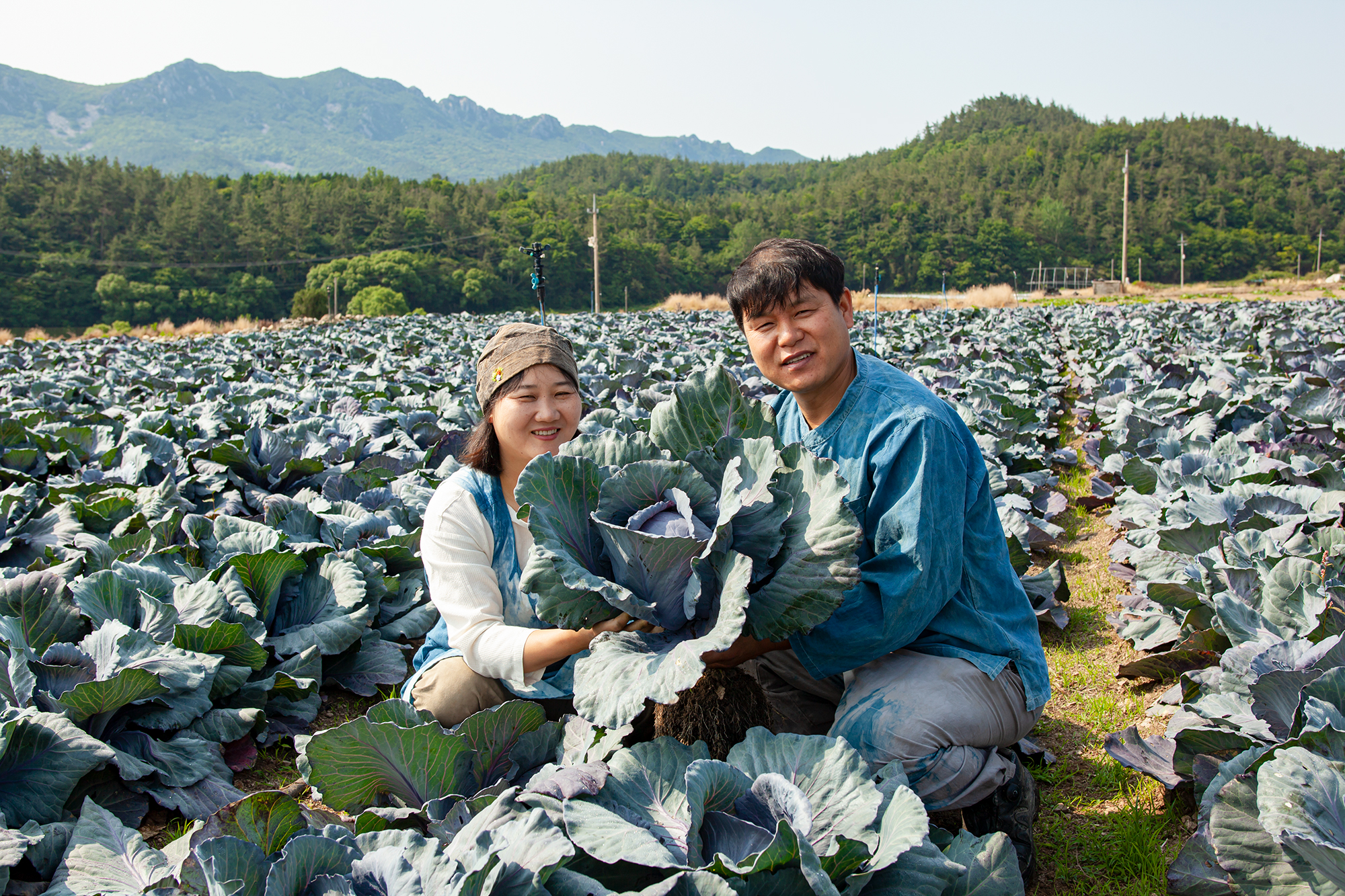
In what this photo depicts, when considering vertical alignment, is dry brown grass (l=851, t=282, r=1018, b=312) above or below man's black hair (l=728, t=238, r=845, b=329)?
above

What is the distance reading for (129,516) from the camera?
168 inches

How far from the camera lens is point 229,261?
191 feet

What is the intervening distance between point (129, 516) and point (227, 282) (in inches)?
2328

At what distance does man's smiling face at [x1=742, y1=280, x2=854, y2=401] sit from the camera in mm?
2051

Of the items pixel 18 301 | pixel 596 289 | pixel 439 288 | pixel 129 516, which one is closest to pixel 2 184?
pixel 18 301

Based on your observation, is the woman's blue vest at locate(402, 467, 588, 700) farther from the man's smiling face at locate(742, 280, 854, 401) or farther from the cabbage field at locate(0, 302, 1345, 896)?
the man's smiling face at locate(742, 280, 854, 401)

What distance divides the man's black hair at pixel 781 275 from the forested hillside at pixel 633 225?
56.6 m

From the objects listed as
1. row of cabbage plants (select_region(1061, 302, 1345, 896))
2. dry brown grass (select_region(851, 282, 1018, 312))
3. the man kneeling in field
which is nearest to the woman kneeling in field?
the man kneeling in field

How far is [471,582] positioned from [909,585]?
1157mm

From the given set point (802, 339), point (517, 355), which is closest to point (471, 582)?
point (517, 355)

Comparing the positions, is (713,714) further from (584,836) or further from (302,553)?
(302,553)

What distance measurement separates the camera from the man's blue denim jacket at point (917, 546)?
1856mm

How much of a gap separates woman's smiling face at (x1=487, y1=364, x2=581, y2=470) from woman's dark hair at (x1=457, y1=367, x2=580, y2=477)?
2cm

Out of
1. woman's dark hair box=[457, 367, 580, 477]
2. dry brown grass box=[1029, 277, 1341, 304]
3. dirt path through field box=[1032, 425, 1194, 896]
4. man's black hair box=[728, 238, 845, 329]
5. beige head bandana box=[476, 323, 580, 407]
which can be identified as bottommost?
dirt path through field box=[1032, 425, 1194, 896]
